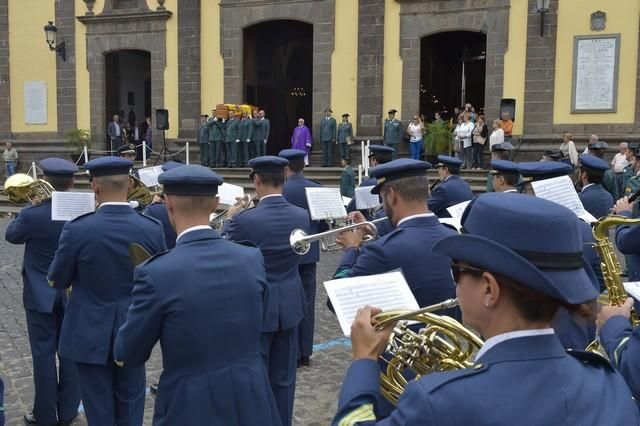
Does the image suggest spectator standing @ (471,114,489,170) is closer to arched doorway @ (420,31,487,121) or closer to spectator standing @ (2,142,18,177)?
A: arched doorway @ (420,31,487,121)

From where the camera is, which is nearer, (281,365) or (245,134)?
(281,365)

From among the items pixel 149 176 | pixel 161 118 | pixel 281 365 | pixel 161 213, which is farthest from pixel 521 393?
pixel 161 118

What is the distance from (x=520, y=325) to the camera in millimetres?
1608

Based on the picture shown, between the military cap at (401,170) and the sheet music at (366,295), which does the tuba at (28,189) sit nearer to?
the military cap at (401,170)

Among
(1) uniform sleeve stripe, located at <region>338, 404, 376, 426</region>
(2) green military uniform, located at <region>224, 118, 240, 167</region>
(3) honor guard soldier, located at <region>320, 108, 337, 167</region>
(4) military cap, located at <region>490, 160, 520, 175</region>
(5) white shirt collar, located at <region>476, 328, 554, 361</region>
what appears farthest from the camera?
(2) green military uniform, located at <region>224, 118, 240, 167</region>

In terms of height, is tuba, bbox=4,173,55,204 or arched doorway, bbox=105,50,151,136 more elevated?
arched doorway, bbox=105,50,151,136

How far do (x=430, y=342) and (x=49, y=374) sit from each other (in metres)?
3.63

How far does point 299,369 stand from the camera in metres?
6.09

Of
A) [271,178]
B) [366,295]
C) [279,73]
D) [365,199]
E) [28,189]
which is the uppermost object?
[279,73]

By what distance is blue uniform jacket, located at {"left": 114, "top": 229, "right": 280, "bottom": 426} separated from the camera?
9.02 feet

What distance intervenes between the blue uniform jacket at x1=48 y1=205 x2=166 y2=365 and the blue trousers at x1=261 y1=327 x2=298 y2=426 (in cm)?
112

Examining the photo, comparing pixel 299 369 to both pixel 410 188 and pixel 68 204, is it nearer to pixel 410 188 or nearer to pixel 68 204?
pixel 68 204

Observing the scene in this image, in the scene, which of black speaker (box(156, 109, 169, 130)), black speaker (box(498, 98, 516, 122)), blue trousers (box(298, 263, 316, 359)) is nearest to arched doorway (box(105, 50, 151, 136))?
black speaker (box(156, 109, 169, 130))

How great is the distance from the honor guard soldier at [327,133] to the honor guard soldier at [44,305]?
1434cm
